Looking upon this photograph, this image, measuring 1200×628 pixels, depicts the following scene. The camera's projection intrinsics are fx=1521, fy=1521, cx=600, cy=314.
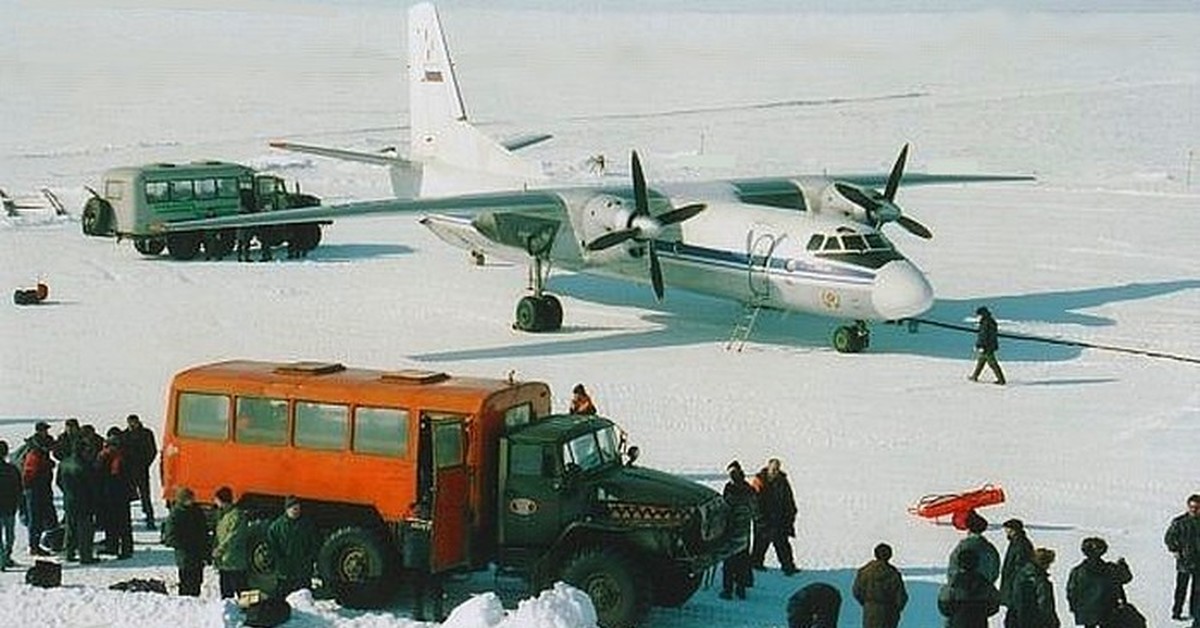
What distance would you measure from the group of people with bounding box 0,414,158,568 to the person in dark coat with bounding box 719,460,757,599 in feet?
20.3

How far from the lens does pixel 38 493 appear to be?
621 inches

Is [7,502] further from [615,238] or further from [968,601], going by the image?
[615,238]

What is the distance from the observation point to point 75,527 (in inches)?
604

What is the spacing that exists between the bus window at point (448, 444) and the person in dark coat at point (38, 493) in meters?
4.65

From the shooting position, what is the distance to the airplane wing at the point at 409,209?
27.7m

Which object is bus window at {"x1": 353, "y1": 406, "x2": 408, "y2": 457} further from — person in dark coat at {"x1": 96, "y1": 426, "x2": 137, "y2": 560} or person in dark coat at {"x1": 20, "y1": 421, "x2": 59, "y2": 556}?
person in dark coat at {"x1": 20, "y1": 421, "x2": 59, "y2": 556}

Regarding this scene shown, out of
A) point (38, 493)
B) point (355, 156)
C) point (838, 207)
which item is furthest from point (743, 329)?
point (38, 493)

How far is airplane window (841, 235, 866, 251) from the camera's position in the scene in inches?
1061

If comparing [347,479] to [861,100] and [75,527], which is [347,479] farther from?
[861,100]

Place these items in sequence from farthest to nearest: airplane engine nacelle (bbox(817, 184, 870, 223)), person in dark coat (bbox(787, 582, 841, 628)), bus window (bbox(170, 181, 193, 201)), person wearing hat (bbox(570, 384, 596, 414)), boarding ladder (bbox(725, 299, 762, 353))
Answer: bus window (bbox(170, 181, 193, 201)), airplane engine nacelle (bbox(817, 184, 870, 223)), boarding ladder (bbox(725, 299, 762, 353)), person wearing hat (bbox(570, 384, 596, 414)), person in dark coat (bbox(787, 582, 841, 628))

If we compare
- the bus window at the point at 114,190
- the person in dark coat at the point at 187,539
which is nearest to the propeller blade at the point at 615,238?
the person in dark coat at the point at 187,539

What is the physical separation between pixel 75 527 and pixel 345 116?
6915cm

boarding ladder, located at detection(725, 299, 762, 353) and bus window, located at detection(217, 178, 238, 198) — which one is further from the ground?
bus window, located at detection(217, 178, 238, 198)

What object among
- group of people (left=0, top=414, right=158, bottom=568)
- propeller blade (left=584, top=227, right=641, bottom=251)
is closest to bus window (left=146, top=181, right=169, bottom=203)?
propeller blade (left=584, top=227, right=641, bottom=251)
